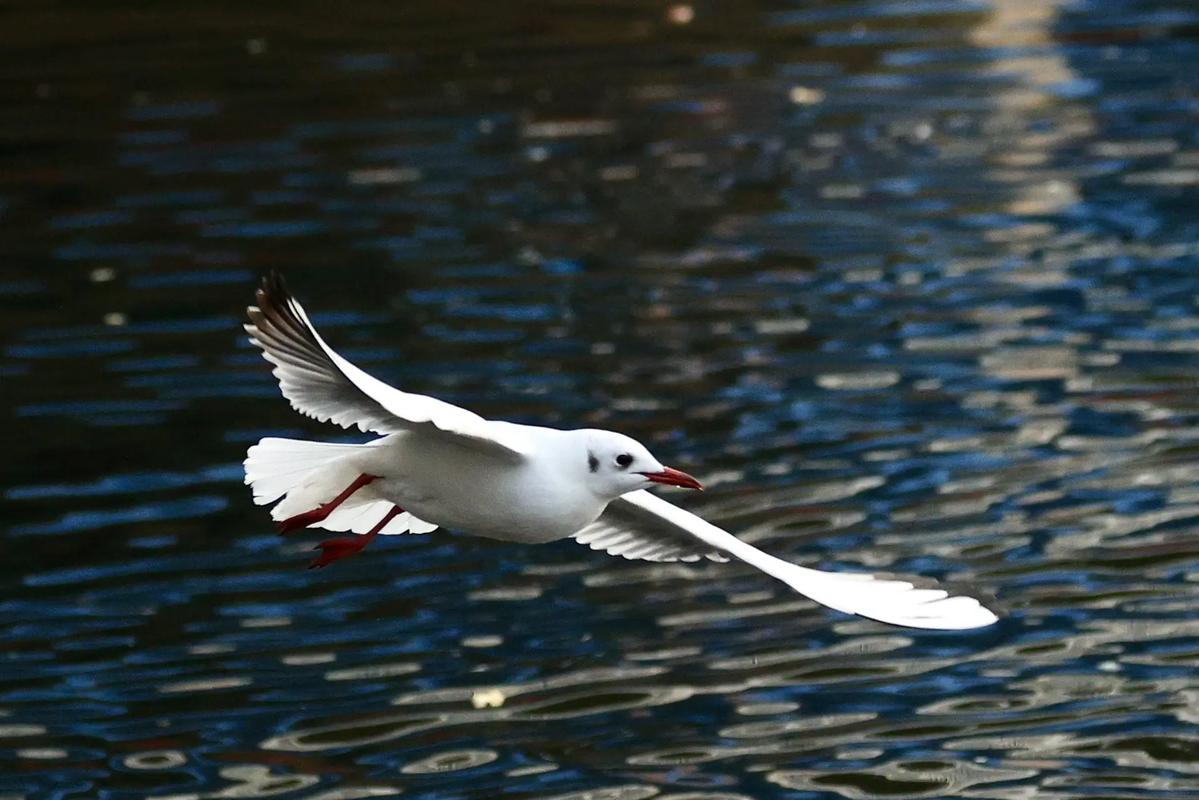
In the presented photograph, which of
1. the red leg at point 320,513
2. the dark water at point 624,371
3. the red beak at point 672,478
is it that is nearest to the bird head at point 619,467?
the red beak at point 672,478

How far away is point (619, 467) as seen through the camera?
9156mm

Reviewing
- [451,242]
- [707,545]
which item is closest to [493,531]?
[707,545]

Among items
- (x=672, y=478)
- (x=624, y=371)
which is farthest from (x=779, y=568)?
(x=624, y=371)

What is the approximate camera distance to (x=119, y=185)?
22906 mm

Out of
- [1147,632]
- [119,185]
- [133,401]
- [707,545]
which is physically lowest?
[1147,632]

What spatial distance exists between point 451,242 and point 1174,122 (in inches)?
326

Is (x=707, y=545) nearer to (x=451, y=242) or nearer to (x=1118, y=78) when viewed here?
(x=451, y=242)

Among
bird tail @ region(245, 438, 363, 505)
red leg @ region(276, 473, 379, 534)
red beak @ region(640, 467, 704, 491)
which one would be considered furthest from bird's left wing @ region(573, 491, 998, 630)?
bird tail @ region(245, 438, 363, 505)

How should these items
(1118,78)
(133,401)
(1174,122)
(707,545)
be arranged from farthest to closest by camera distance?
(1118,78) → (1174,122) → (133,401) → (707,545)

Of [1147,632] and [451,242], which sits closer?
[1147,632]

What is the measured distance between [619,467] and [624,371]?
27.1 ft

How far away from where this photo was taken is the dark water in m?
11.9

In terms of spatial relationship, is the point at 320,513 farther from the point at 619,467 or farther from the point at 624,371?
the point at 624,371

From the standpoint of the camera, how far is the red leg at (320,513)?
9.05m
